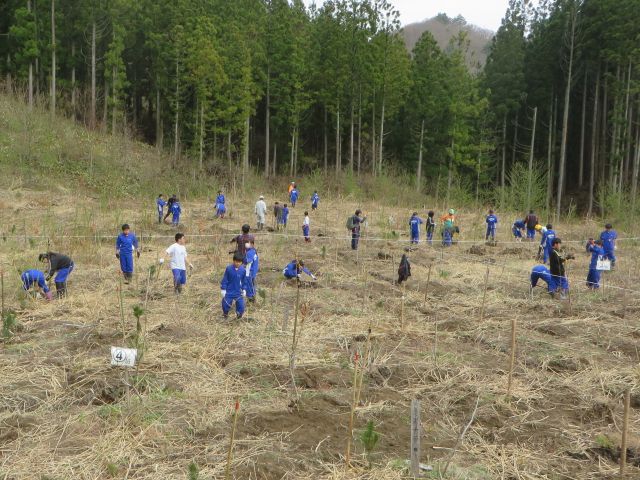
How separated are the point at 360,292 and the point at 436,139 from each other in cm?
2402

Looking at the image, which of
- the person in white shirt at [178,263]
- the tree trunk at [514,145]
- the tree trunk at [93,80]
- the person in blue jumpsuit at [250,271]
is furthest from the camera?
the tree trunk at [514,145]

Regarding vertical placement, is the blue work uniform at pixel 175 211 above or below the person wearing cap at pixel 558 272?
above

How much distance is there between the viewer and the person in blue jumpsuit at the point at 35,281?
28.4 ft

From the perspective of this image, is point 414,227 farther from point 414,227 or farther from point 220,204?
point 220,204

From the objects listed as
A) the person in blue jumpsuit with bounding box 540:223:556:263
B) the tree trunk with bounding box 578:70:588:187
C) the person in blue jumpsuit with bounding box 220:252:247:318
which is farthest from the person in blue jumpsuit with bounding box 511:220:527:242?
the tree trunk with bounding box 578:70:588:187

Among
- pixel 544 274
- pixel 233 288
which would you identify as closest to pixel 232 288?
pixel 233 288

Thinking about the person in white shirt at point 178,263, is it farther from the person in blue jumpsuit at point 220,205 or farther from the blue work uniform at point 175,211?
the person in blue jumpsuit at point 220,205

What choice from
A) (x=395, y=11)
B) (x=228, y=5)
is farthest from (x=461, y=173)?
(x=228, y=5)

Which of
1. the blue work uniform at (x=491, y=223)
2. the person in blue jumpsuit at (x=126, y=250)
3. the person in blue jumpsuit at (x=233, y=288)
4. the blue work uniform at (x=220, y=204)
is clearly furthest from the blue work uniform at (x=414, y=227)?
the person in blue jumpsuit at (x=233, y=288)

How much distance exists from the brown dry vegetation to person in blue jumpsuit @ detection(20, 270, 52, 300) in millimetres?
190

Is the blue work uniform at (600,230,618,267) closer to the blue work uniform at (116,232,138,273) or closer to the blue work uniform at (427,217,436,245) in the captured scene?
the blue work uniform at (427,217,436,245)

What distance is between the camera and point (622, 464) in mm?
4152

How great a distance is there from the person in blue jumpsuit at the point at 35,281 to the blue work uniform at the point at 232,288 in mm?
2944

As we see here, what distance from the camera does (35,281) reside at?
28.7 ft
